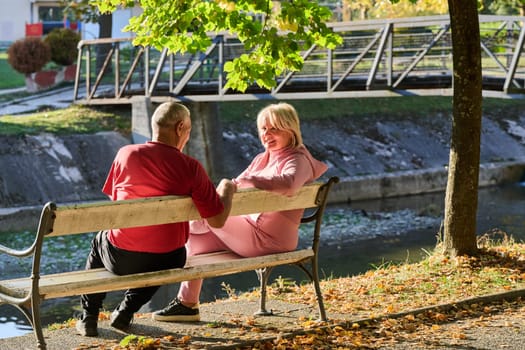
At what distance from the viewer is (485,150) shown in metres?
29.3

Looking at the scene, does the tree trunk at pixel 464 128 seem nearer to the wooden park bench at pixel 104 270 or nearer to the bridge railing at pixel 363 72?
the wooden park bench at pixel 104 270

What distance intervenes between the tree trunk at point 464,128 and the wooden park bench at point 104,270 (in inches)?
112

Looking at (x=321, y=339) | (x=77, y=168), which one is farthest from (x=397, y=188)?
(x=321, y=339)

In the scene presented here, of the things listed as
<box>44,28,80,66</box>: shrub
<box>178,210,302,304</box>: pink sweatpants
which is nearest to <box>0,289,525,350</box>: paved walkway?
<box>178,210,302,304</box>: pink sweatpants

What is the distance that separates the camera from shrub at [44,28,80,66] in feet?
103

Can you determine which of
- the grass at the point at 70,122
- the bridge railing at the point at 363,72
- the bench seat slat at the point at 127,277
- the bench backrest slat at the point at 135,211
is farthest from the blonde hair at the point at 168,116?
the grass at the point at 70,122

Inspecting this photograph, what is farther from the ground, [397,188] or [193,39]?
[193,39]

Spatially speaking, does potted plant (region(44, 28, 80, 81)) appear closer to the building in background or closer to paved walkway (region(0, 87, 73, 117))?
paved walkway (region(0, 87, 73, 117))

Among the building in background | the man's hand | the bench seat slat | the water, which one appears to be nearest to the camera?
the bench seat slat

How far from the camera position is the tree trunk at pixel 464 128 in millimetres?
9336

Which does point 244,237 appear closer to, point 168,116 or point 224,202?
point 224,202

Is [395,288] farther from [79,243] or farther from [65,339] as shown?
[79,243]

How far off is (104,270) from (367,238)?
1347 centimetres

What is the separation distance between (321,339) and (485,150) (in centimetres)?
2331
